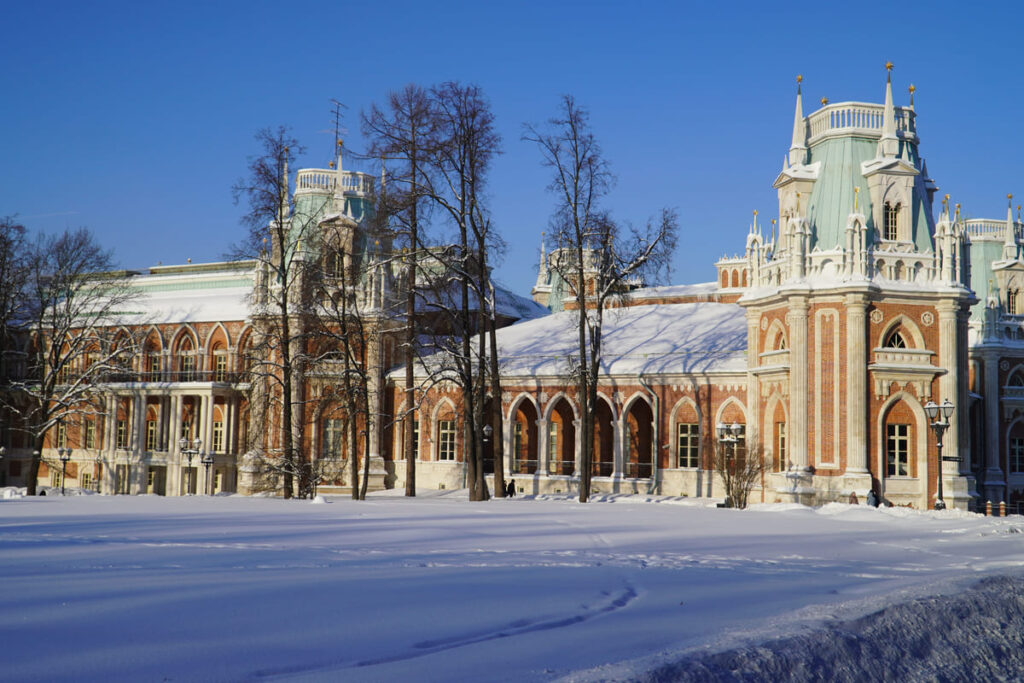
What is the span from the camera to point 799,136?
34.7m

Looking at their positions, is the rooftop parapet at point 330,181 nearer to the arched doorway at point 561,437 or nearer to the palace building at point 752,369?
the palace building at point 752,369

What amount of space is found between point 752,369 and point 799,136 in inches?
313

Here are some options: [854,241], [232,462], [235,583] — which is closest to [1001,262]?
[854,241]

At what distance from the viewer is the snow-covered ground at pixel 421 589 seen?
7.11 metres

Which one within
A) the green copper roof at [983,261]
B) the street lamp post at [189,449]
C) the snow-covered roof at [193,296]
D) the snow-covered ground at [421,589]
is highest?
the green copper roof at [983,261]

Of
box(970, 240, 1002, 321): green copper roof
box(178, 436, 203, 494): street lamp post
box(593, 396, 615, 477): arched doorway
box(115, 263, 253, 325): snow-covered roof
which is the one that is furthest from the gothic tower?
box(115, 263, 253, 325): snow-covered roof

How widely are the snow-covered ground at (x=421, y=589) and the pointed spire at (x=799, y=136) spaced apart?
61.9ft

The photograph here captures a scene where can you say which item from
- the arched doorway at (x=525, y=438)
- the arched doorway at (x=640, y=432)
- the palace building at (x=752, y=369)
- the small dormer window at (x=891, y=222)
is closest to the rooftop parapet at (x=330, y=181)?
the palace building at (x=752, y=369)

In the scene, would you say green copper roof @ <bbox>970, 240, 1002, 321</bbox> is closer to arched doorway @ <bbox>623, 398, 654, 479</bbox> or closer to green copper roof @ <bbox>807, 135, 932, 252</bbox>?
arched doorway @ <bbox>623, 398, 654, 479</bbox>

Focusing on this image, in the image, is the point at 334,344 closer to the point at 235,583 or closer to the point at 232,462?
the point at 232,462

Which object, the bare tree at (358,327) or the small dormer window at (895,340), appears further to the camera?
the bare tree at (358,327)

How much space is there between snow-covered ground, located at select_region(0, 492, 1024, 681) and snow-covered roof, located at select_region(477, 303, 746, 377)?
21.6 m

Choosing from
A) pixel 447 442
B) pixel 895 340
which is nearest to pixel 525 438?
pixel 447 442

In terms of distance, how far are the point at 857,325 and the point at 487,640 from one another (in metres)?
26.0
